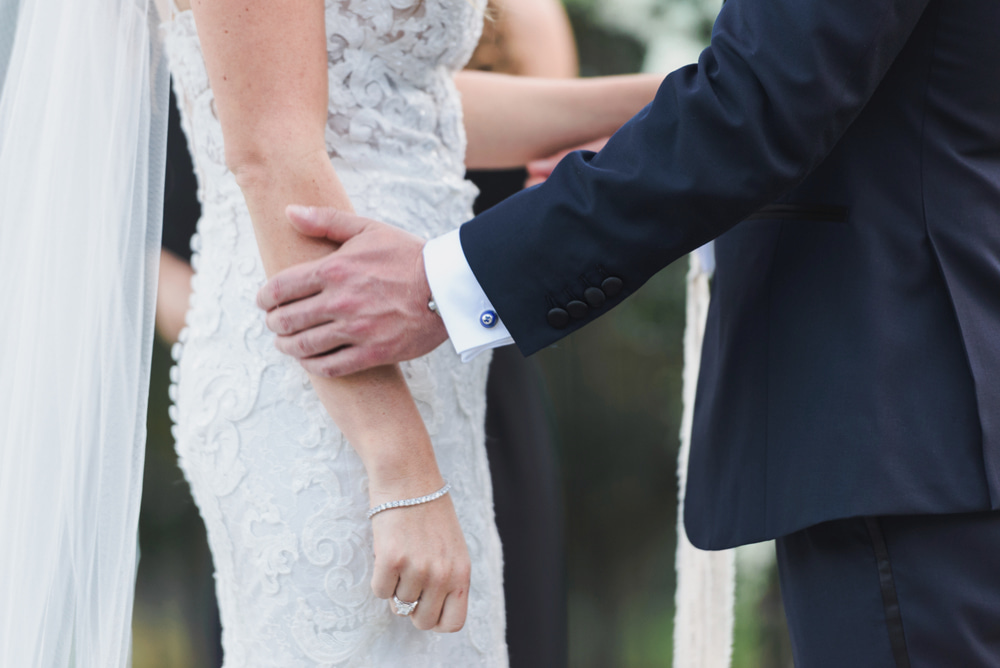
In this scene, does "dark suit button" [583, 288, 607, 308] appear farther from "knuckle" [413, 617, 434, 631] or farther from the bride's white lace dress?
"knuckle" [413, 617, 434, 631]

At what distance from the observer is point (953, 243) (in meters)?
0.71

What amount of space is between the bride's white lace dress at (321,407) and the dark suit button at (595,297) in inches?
9.4

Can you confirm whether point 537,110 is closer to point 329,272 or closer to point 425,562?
point 329,272

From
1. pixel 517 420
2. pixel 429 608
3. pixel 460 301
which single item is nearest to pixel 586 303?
pixel 460 301

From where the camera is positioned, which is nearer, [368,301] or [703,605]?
[368,301]

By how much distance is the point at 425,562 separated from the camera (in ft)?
2.60

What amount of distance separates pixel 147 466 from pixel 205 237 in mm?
1082

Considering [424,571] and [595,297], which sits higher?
[595,297]

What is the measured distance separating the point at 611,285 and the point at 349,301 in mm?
244

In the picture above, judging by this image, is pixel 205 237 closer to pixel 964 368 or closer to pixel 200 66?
pixel 200 66

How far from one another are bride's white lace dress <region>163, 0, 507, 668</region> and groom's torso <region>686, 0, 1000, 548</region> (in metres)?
0.35

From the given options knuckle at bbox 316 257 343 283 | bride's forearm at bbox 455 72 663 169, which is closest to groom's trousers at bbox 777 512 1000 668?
knuckle at bbox 316 257 343 283

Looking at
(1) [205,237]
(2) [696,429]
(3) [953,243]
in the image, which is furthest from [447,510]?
(3) [953,243]

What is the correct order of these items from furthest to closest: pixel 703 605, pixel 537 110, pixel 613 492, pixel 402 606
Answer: pixel 613 492, pixel 703 605, pixel 537 110, pixel 402 606
